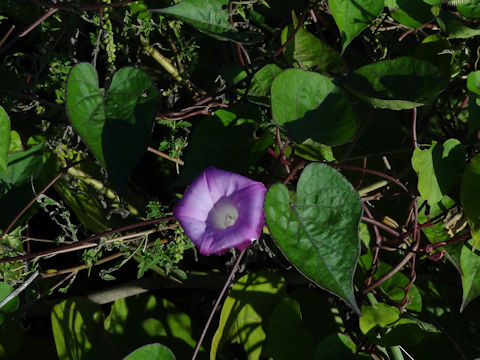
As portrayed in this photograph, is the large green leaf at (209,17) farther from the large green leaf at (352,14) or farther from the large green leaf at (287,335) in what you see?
the large green leaf at (287,335)

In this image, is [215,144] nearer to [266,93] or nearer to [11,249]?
[266,93]

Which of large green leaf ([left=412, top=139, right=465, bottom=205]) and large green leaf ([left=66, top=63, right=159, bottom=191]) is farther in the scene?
large green leaf ([left=412, top=139, right=465, bottom=205])

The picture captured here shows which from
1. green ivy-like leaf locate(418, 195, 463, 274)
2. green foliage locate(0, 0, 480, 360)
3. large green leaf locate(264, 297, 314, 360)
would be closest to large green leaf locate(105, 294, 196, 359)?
green foliage locate(0, 0, 480, 360)

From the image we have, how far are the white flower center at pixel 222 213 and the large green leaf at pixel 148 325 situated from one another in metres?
0.38

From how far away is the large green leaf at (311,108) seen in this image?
72cm

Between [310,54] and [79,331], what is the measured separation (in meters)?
0.67

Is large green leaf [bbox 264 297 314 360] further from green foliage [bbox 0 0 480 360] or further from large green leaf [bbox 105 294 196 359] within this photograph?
large green leaf [bbox 105 294 196 359]

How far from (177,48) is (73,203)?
0.35 meters

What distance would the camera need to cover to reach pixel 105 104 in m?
0.74

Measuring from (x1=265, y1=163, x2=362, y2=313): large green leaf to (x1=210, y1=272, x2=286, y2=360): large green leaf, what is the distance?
310 mm

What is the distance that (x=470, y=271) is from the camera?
829 mm

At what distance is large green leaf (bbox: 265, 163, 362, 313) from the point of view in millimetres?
641

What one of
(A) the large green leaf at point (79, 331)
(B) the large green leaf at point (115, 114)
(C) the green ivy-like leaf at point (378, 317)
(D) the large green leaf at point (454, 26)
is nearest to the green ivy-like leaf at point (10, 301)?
(A) the large green leaf at point (79, 331)

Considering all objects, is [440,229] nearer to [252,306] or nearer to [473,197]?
[473,197]
